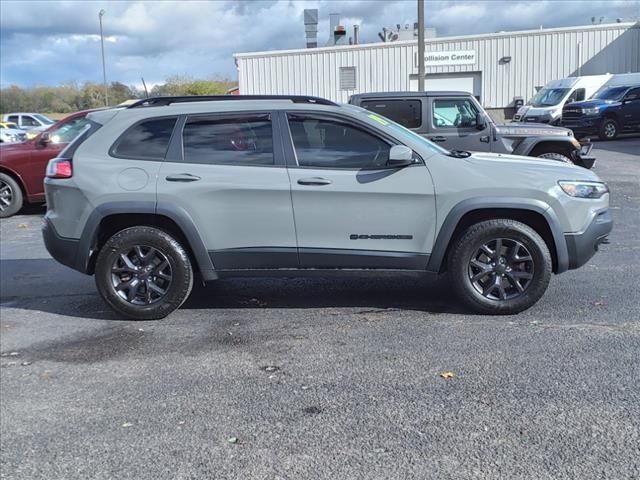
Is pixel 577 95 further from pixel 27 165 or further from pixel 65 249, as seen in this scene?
pixel 65 249

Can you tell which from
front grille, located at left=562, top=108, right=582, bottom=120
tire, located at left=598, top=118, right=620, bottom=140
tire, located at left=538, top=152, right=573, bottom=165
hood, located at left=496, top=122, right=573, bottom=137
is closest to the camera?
tire, located at left=538, top=152, right=573, bottom=165

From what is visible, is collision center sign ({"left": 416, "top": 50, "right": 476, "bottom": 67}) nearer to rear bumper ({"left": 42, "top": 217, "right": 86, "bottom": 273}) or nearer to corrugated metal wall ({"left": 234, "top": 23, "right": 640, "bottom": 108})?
corrugated metal wall ({"left": 234, "top": 23, "right": 640, "bottom": 108})

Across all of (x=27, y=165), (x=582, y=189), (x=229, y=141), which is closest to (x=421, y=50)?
(x=27, y=165)

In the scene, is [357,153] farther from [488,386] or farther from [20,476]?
[20,476]

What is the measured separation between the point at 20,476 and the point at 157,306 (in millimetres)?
2354

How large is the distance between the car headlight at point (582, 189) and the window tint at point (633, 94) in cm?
2030

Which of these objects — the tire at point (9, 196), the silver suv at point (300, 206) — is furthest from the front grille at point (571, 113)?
the silver suv at point (300, 206)

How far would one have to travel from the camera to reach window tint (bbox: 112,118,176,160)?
216 inches

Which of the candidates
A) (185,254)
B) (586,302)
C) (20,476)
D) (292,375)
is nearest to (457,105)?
(586,302)

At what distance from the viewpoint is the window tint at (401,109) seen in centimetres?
1045

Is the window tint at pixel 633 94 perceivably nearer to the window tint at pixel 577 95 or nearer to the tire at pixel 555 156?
the window tint at pixel 577 95

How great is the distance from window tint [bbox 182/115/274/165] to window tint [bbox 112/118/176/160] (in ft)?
0.54

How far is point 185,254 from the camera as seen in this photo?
5461 mm

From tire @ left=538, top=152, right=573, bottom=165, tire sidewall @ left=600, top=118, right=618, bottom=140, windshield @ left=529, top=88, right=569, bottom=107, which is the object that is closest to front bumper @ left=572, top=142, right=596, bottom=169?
tire @ left=538, top=152, right=573, bottom=165
